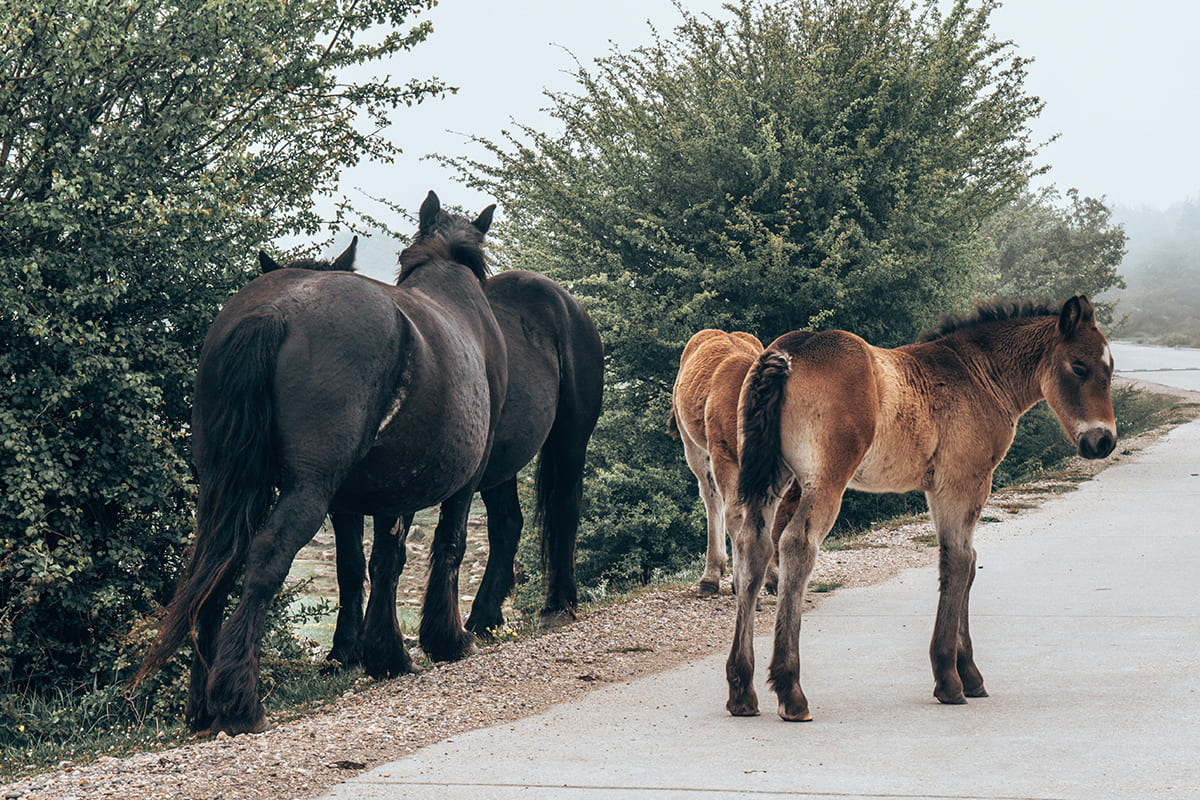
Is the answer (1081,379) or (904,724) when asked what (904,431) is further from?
(904,724)

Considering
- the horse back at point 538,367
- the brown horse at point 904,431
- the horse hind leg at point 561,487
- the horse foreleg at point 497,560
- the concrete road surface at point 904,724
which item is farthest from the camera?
the horse hind leg at point 561,487

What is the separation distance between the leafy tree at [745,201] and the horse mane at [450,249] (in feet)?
23.6

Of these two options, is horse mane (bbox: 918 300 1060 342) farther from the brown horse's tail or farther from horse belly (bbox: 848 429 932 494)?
the brown horse's tail

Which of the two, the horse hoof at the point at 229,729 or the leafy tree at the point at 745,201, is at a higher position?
the leafy tree at the point at 745,201

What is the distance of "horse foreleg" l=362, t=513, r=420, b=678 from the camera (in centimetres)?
666

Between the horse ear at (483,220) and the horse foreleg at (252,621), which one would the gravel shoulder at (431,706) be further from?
the horse ear at (483,220)

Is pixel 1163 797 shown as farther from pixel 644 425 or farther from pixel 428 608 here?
pixel 644 425

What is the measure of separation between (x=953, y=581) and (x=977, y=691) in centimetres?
64

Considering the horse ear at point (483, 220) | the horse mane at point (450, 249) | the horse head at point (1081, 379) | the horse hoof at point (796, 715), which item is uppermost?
the horse ear at point (483, 220)

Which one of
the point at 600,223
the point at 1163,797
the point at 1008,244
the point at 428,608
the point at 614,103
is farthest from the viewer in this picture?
the point at 1008,244

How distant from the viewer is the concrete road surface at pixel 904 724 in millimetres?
4406

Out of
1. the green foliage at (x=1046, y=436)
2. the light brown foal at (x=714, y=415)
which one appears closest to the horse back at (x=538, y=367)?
the light brown foal at (x=714, y=415)

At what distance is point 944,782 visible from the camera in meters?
4.40

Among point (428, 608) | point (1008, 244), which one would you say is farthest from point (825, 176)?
point (1008, 244)
